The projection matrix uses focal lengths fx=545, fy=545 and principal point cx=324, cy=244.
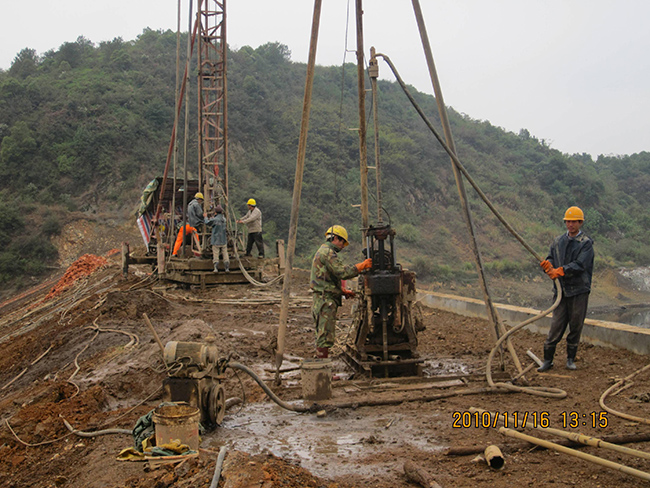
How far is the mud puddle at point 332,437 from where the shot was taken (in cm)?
392

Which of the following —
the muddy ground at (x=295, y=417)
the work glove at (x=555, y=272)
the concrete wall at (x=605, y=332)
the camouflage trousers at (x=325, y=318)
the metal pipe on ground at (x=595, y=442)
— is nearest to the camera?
the metal pipe on ground at (x=595, y=442)

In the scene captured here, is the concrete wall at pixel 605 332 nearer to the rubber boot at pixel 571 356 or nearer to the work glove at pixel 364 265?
the rubber boot at pixel 571 356

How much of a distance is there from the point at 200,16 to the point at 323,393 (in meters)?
14.8

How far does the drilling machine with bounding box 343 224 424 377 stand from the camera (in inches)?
250

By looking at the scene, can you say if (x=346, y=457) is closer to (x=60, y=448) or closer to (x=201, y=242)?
(x=60, y=448)

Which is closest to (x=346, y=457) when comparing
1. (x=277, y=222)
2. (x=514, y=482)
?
(x=514, y=482)

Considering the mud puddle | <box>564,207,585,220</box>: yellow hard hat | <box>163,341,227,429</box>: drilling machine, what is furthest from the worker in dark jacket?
<box>163,341,227,429</box>: drilling machine

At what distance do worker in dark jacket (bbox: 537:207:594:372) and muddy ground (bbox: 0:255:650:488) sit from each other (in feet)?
1.29

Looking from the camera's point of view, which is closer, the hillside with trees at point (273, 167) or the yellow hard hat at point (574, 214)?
the yellow hard hat at point (574, 214)

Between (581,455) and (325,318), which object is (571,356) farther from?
(581,455)

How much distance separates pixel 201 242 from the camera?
15.5 meters
